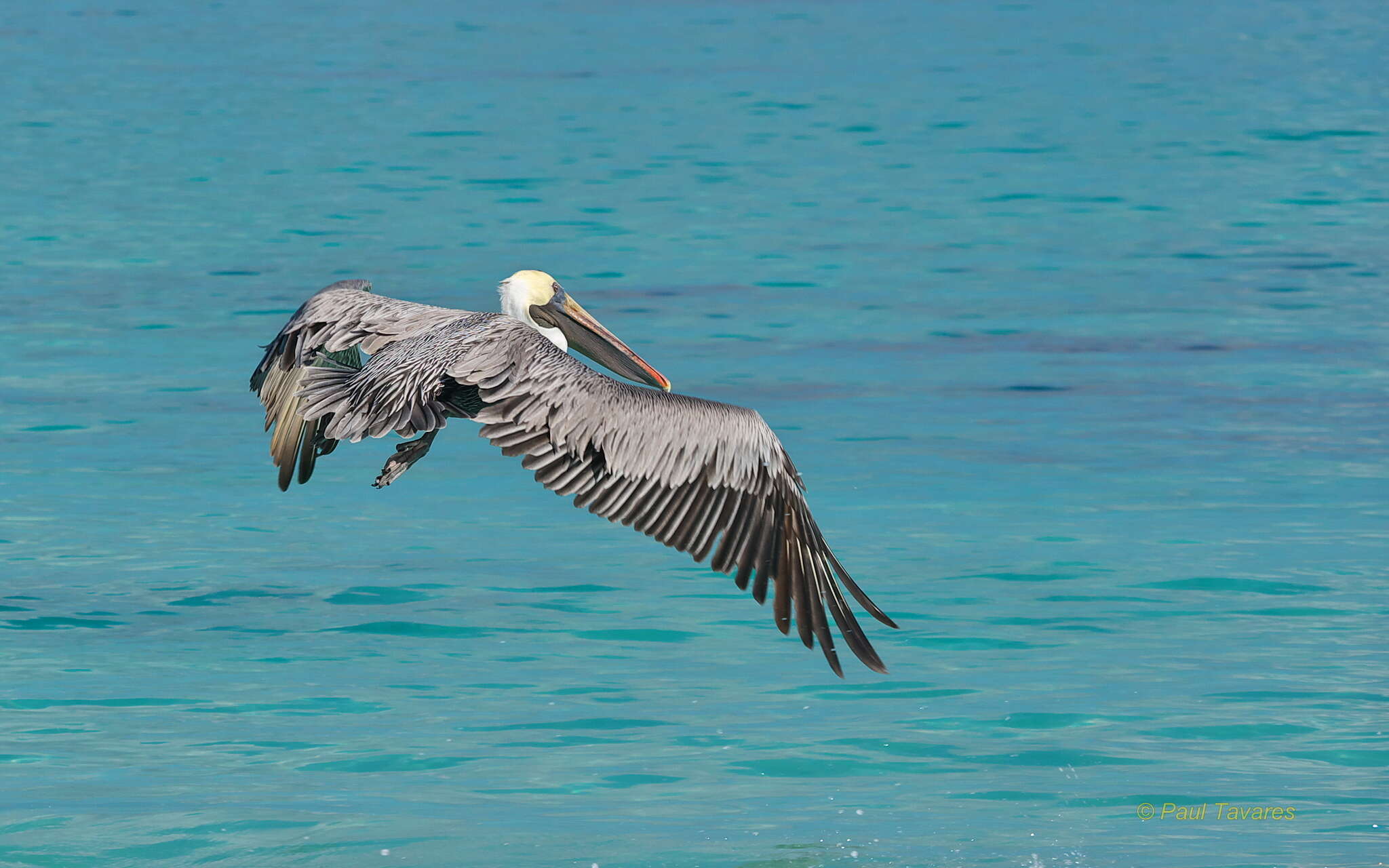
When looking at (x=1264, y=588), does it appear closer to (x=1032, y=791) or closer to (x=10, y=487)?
(x=1032, y=791)

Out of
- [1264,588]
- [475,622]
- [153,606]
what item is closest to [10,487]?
[153,606]

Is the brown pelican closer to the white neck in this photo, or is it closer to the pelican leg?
the pelican leg

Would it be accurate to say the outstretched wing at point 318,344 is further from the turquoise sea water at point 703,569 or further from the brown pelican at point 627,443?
the turquoise sea water at point 703,569

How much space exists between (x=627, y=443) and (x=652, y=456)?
12cm

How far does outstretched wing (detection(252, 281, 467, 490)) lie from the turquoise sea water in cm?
95

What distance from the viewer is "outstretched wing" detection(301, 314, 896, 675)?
352 inches

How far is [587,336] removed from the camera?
436 inches

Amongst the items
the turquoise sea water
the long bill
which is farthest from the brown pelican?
the long bill

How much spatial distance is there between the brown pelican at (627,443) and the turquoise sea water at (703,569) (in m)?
0.84

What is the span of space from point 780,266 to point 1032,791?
41.7 ft

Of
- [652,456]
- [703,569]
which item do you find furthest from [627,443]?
[703,569]

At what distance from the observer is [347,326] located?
10.6 metres

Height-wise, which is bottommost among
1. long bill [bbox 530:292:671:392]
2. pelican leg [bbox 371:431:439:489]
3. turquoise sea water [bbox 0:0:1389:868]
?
turquoise sea water [bbox 0:0:1389:868]

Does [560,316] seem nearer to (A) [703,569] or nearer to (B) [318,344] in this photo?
(B) [318,344]
